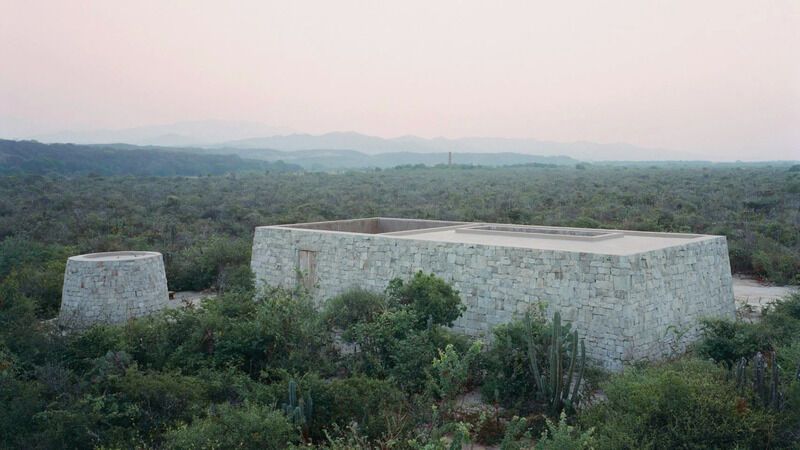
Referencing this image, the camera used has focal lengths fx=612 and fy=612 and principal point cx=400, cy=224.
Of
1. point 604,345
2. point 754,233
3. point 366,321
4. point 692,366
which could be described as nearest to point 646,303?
point 604,345

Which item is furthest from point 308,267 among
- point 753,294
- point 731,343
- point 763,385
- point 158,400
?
point 753,294

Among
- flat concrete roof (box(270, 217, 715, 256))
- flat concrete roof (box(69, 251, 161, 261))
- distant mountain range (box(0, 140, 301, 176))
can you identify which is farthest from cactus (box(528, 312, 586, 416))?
distant mountain range (box(0, 140, 301, 176))

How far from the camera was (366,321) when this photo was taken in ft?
37.7

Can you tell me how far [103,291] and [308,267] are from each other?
4.51m

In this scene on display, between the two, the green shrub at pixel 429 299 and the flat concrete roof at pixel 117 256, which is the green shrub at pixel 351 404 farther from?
the flat concrete roof at pixel 117 256

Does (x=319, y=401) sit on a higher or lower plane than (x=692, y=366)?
lower

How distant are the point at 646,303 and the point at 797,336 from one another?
2311 mm

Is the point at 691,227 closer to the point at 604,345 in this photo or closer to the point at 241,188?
the point at 604,345

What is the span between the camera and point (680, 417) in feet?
22.8

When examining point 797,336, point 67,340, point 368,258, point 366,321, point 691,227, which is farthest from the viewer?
point 691,227

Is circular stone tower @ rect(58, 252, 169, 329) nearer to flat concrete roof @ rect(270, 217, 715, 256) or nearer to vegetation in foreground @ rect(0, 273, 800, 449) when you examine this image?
vegetation in foreground @ rect(0, 273, 800, 449)

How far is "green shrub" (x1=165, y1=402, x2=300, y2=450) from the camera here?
7.06 m

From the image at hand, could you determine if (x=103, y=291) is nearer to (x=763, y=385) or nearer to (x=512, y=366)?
(x=512, y=366)

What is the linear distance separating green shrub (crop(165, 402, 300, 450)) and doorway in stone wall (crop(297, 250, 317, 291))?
707cm
